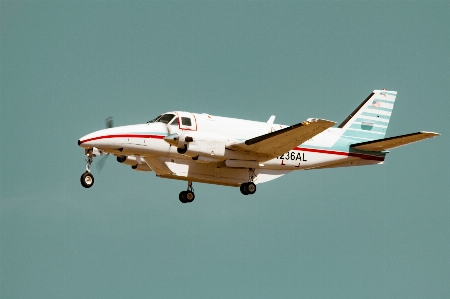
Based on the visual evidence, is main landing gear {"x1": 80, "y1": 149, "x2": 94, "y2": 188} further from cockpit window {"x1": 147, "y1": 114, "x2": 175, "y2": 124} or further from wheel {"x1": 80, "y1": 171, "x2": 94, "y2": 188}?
cockpit window {"x1": 147, "y1": 114, "x2": 175, "y2": 124}

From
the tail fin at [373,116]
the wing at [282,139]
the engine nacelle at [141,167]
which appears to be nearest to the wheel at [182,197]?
the engine nacelle at [141,167]

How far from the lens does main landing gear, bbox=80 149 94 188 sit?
3188cm

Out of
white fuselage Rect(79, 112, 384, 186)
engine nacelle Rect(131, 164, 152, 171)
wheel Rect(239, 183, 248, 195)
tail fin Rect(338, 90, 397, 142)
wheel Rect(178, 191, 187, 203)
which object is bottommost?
wheel Rect(178, 191, 187, 203)

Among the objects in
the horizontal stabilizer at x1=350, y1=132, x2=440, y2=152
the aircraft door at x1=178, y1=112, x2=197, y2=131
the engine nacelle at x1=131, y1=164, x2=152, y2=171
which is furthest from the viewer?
the engine nacelle at x1=131, y1=164, x2=152, y2=171

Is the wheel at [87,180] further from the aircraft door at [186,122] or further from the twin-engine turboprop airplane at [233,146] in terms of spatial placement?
the aircraft door at [186,122]

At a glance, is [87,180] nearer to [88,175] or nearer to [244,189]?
[88,175]

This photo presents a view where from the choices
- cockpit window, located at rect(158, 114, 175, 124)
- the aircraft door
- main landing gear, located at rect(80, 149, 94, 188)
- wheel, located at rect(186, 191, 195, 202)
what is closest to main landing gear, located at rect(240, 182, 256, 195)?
wheel, located at rect(186, 191, 195, 202)

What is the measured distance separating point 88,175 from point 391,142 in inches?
502

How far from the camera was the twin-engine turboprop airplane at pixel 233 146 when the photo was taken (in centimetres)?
3198

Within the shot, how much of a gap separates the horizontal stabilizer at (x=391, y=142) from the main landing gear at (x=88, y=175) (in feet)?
37.9

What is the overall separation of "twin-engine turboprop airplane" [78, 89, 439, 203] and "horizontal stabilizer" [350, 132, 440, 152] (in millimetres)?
43

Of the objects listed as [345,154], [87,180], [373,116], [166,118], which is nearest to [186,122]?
[166,118]

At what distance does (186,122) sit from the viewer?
3259 centimetres

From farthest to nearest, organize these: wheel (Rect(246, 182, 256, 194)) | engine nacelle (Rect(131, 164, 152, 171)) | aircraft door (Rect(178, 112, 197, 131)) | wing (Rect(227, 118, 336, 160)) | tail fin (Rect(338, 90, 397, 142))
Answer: tail fin (Rect(338, 90, 397, 142)), engine nacelle (Rect(131, 164, 152, 171)), wheel (Rect(246, 182, 256, 194)), aircraft door (Rect(178, 112, 197, 131)), wing (Rect(227, 118, 336, 160))
